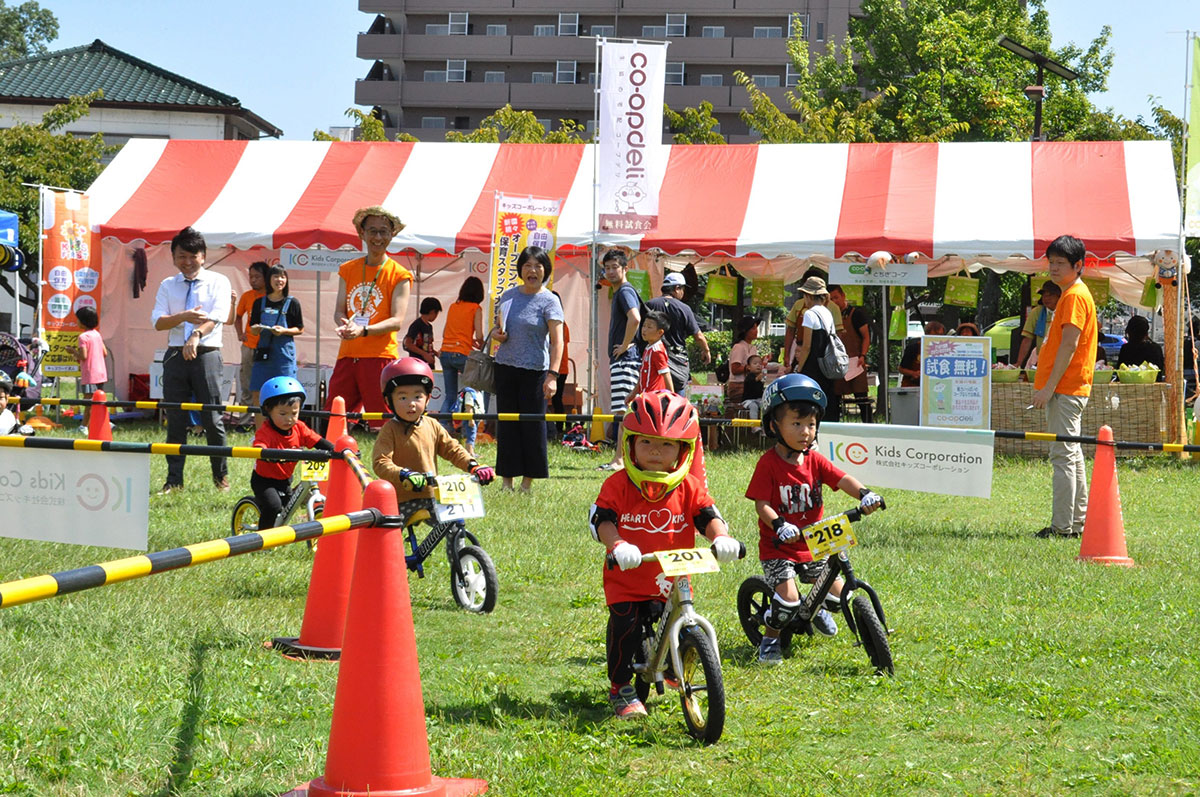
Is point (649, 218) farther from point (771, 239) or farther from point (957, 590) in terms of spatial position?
point (957, 590)

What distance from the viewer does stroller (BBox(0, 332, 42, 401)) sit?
17.1 metres

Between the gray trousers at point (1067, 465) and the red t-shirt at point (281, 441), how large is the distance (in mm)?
5302

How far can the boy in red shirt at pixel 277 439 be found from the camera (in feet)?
26.5

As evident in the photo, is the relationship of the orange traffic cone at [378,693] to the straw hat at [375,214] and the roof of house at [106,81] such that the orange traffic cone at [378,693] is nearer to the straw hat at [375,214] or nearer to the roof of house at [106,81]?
the straw hat at [375,214]

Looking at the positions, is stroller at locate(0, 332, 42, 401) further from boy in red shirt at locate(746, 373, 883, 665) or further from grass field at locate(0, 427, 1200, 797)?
boy in red shirt at locate(746, 373, 883, 665)

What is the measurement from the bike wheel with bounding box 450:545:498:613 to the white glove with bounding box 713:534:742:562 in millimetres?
2319

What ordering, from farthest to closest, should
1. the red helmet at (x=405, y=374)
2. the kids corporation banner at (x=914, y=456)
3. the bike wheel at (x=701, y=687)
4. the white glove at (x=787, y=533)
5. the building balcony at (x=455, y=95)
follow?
the building balcony at (x=455, y=95), the kids corporation banner at (x=914, y=456), the red helmet at (x=405, y=374), the white glove at (x=787, y=533), the bike wheel at (x=701, y=687)

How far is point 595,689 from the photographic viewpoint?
16.9 ft

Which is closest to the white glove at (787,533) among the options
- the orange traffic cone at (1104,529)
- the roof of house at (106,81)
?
the orange traffic cone at (1104,529)

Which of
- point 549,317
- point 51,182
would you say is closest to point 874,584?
point 549,317

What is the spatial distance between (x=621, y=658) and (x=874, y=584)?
3032 mm

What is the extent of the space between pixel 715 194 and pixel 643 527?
12453 mm

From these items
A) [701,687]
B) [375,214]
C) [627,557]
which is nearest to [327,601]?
→ [627,557]

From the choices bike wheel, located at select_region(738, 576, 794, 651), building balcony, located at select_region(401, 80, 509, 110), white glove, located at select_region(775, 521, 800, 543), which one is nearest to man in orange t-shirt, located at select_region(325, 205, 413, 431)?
bike wheel, located at select_region(738, 576, 794, 651)
